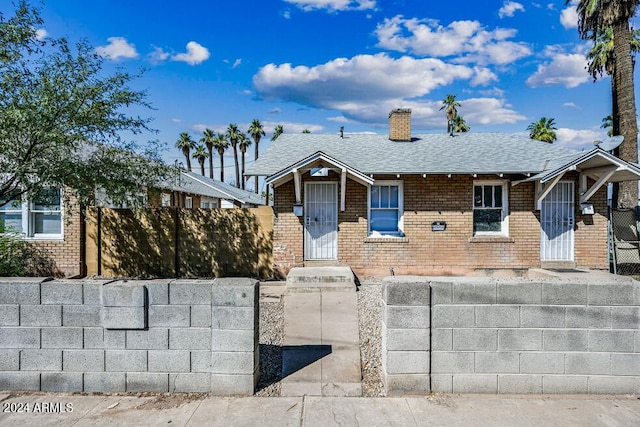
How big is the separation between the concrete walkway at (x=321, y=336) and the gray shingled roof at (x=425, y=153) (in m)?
3.58

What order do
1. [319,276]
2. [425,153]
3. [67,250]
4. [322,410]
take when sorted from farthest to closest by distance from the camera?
[425,153], [67,250], [319,276], [322,410]

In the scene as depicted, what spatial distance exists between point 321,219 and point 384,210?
1.84 metres

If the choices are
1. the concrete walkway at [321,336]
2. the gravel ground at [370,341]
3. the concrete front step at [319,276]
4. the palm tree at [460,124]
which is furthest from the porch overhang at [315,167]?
the palm tree at [460,124]

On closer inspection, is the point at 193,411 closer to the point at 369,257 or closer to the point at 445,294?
the point at 445,294

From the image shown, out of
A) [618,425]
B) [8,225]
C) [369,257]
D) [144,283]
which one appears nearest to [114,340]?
[144,283]

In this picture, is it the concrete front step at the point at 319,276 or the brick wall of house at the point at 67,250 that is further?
the brick wall of house at the point at 67,250

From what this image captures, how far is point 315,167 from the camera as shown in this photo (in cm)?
1054

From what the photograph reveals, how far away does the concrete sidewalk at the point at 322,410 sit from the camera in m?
3.81

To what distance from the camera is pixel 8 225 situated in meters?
10.7

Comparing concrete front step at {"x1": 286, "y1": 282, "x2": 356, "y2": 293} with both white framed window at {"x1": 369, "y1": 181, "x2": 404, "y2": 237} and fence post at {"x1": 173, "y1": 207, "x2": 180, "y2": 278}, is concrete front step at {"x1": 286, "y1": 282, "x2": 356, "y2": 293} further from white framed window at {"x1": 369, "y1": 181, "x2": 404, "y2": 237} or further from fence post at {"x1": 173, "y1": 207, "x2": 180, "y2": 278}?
fence post at {"x1": 173, "y1": 207, "x2": 180, "y2": 278}

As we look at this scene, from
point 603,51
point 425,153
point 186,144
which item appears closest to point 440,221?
point 425,153

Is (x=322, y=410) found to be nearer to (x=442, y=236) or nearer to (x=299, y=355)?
(x=299, y=355)

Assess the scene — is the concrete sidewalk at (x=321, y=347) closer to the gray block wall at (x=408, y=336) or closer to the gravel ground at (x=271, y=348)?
the gravel ground at (x=271, y=348)

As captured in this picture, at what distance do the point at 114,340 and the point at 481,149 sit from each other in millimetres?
11570
